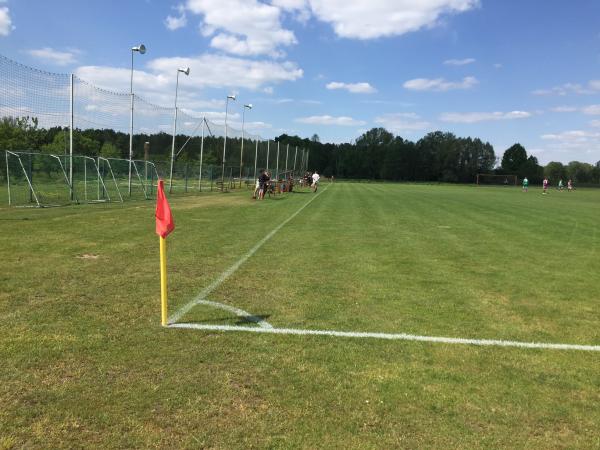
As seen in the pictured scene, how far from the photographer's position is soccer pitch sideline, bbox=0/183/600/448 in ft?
10.6

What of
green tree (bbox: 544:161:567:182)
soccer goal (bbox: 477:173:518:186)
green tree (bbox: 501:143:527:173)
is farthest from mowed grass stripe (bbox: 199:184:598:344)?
green tree (bbox: 501:143:527:173)

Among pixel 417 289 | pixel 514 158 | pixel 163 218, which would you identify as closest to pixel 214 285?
pixel 163 218

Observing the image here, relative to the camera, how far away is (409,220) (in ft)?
58.9

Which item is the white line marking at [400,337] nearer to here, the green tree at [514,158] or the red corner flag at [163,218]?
the red corner flag at [163,218]

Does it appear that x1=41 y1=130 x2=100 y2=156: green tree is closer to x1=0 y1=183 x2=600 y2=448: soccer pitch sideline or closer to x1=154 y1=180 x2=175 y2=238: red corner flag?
x1=0 y1=183 x2=600 y2=448: soccer pitch sideline

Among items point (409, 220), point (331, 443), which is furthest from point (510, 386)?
point (409, 220)

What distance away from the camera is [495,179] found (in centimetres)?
12938

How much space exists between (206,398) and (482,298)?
4421 millimetres

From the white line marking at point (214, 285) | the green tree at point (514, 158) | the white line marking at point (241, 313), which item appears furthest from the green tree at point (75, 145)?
the green tree at point (514, 158)

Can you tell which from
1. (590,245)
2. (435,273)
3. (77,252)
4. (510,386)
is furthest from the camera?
(590,245)

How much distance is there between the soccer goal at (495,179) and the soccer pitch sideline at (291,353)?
396 ft

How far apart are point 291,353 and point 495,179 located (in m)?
135

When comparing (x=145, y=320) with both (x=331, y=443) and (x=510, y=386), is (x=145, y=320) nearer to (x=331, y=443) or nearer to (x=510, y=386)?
(x=331, y=443)

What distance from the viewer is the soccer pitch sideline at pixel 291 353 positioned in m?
3.23
